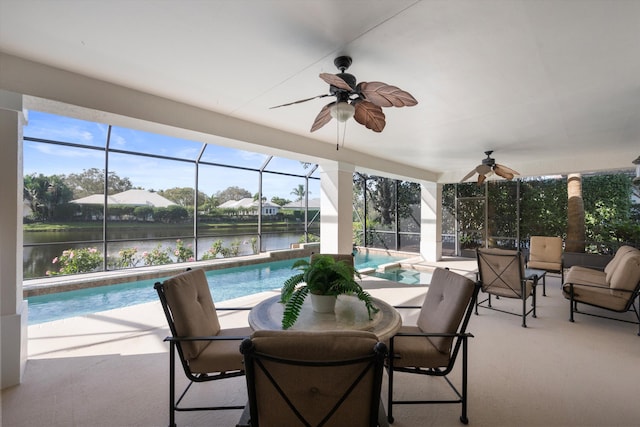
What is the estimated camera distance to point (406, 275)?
23.0 feet

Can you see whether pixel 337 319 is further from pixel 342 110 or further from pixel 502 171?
pixel 502 171

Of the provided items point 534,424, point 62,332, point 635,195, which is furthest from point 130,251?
point 635,195

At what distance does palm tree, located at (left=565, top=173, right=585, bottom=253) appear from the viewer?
7.08 metres

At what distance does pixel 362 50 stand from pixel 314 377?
6.85ft

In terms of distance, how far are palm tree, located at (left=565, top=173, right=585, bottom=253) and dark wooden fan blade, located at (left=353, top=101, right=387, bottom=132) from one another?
302 inches

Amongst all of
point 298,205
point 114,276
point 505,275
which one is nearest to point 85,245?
point 114,276

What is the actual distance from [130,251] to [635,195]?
11867mm

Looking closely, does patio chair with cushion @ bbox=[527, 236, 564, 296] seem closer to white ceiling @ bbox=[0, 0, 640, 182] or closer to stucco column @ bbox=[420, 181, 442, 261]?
white ceiling @ bbox=[0, 0, 640, 182]

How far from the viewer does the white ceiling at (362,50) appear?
1.68 m

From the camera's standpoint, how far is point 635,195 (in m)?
6.76

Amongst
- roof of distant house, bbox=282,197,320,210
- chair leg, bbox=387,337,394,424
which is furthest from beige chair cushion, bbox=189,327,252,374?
roof of distant house, bbox=282,197,320,210

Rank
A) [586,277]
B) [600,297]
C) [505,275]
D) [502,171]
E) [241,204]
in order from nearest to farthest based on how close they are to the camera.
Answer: [600,297] < [505,275] < [586,277] < [502,171] < [241,204]

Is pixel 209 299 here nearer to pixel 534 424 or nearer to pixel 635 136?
pixel 534 424

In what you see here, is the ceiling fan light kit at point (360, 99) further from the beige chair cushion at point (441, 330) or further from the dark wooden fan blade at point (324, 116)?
the beige chair cushion at point (441, 330)
